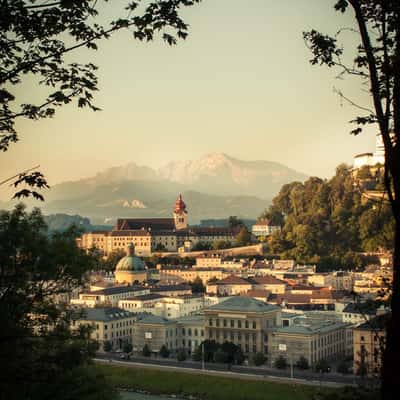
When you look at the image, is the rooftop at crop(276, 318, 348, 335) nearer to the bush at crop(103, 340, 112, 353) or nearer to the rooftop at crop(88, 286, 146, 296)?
the bush at crop(103, 340, 112, 353)

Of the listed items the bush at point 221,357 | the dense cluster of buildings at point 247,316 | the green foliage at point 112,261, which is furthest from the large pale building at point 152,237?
the bush at point 221,357

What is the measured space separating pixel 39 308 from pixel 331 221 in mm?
39841

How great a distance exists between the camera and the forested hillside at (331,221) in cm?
4194

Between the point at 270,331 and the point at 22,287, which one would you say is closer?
the point at 22,287

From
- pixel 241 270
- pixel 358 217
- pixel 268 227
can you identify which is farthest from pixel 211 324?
pixel 268 227

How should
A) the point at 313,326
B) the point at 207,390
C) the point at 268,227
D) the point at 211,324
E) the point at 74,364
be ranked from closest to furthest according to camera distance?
the point at 74,364 < the point at 207,390 < the point at 313,326 < the point at 211,324 < the point at 268,227

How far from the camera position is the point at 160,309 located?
3088cm

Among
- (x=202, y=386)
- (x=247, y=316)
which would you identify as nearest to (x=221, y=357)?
(x=247, y=316)

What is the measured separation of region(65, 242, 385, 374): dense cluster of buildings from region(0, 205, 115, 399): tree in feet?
38.0

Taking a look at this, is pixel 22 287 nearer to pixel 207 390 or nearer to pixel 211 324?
pixel 207 390

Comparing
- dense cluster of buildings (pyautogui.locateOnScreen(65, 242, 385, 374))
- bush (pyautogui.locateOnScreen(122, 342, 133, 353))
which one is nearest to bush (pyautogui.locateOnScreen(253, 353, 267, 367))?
dense cluster of buildings (pyautogui.locateOnScreen(65, 242, 385, 374))

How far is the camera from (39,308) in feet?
20.6

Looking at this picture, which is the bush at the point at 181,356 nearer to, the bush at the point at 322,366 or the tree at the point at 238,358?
the tree at the point at 238,358

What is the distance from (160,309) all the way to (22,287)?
2498 centimetres
